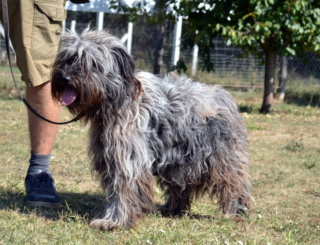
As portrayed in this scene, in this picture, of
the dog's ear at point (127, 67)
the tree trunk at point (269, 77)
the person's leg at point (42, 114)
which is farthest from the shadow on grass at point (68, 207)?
the tree trunk at point (269, 77)

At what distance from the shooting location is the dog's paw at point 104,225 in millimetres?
4035

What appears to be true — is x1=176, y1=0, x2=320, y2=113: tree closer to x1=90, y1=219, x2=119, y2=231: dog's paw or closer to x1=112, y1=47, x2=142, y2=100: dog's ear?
x1=112, y1=47, x2=142, y2=100: dog's ear

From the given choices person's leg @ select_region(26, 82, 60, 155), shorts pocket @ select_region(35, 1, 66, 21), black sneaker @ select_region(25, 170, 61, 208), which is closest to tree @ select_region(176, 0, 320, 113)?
shorts pocket @ select_region(35, 1, 66, 21)

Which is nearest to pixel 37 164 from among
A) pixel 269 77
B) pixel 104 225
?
pixel 104 225

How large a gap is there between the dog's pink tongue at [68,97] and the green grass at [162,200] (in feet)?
2.81

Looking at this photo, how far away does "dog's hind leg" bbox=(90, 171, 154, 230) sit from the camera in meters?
4.06

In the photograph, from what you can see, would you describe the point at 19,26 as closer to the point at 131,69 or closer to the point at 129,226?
the point at 131,69

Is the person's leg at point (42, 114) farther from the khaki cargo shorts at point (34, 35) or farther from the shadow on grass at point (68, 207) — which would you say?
the shadow on grass at point (68, 207)

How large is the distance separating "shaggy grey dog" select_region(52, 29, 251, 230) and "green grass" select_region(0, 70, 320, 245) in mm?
207

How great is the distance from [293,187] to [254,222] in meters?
A: 1.41

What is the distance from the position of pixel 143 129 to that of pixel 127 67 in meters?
0.44

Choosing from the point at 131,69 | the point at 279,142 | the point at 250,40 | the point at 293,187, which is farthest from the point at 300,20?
the point at 131,69

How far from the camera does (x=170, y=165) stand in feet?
14.0

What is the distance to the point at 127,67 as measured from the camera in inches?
158
